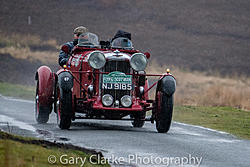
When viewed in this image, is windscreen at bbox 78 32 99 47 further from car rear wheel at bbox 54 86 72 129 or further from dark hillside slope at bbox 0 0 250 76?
dark hillside slope at bbox 0 0 250 76

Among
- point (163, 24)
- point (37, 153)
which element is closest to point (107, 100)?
point (37, 153)

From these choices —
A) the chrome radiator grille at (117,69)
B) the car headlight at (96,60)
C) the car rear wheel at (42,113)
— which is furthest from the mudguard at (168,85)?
the car rear wheel at (42,113)

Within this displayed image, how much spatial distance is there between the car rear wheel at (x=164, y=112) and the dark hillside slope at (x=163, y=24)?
108 ft

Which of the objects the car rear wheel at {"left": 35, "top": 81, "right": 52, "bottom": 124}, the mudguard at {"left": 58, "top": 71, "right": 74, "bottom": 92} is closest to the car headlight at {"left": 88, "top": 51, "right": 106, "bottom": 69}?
the mudguard at {"left": 58, "top": 71, "right": 74, "bottom": 92}

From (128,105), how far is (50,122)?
9.44ft

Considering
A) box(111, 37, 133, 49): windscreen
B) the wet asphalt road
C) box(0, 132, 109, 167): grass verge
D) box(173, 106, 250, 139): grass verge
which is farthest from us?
box(173, 106, 250, 139): grass verge

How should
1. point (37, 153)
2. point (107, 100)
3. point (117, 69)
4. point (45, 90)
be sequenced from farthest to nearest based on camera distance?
1. point (45, 90)
2. point (117, 69)
3. point (107, 100)
4. point (37, 153)

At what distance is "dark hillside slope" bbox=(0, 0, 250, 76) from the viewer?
51031mm

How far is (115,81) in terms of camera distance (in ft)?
44.7

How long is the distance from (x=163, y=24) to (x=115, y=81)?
4773 cm

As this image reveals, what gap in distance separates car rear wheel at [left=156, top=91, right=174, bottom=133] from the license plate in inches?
29.3

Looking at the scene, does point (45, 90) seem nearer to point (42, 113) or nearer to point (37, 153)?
point (42, 113)

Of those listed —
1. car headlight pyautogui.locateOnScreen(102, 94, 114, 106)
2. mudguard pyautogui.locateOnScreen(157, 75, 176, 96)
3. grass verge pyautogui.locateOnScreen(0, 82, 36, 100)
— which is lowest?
grass verge pyautogui.locateOnScreen(0, 82, 36, 100)

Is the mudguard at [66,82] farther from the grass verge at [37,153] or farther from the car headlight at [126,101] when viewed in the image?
the grass verge at [37,153]
